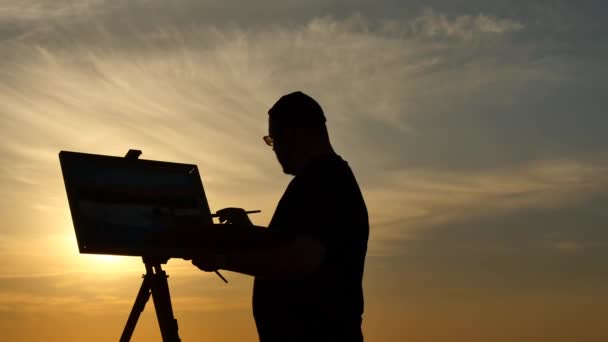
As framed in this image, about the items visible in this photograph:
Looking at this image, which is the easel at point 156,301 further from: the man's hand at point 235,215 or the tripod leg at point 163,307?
the man's hand at point 235,215

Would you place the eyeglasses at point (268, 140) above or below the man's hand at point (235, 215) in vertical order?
above

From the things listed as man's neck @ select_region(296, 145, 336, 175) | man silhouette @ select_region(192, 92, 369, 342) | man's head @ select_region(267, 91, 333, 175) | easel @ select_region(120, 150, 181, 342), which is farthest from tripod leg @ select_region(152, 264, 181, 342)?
man's neck @ select_region(296, 145, 336, 175)

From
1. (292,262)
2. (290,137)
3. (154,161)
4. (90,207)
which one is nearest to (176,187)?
(154,161)

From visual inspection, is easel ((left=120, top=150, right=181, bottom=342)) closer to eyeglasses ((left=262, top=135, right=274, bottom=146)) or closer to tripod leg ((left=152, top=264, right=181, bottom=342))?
tripod leg ((left=152, top=264, right=181, bottom=342))

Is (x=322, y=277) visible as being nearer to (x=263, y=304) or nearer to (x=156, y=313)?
(x=263, y=304)

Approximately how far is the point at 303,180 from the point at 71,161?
247 cm

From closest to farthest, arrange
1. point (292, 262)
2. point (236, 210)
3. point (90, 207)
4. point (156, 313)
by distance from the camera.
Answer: point (292, 262) < point (236, 210) < point (90, 207) < point (156, 313)

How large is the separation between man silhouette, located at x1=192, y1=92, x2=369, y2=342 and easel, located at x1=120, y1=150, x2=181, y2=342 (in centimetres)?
181

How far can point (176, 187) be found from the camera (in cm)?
656

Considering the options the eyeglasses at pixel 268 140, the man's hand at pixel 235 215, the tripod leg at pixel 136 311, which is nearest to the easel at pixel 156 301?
the tripod leg at pixel 136 311

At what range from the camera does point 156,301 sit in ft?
21.2

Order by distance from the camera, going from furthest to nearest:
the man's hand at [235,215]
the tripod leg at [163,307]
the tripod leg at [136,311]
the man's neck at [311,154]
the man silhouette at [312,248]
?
1. the tripod leg at [136,311]
2. the tripod leg at [163,307]
3. the man's hand at [235,215]
4. the man's neck at [311,154]
5. the man silhouette at [312,248]

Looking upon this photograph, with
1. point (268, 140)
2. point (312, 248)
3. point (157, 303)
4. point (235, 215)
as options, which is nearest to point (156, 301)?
point (157, 303)

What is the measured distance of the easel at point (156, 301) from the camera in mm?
6340
